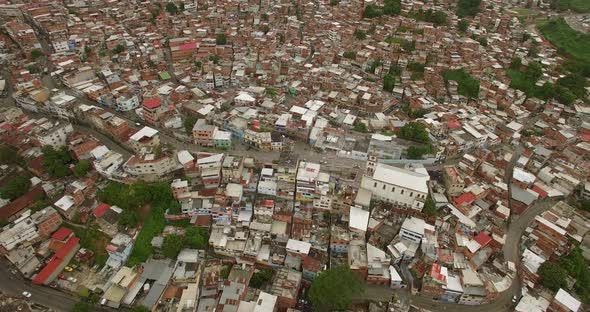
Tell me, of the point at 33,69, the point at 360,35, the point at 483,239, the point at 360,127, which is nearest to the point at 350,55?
the point at 360,35

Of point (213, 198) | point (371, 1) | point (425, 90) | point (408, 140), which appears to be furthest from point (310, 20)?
point (213, 198)

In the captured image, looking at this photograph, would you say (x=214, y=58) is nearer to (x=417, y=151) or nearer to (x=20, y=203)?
(x=20, y=203)

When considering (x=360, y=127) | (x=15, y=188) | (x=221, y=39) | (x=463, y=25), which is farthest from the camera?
(x=463, y=25)

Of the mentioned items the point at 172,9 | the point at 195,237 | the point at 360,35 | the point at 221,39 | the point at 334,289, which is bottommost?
the point at 195,237

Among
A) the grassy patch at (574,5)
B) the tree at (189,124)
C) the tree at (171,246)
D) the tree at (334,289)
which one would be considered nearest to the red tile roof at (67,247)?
the tree at (171,246)

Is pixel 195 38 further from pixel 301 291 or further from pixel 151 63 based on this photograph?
pixel 301 291

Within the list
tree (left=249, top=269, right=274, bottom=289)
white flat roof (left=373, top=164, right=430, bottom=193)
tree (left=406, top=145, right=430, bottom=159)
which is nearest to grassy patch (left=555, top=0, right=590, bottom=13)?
tree (left=406, top=145, right=430, bottom=159)
